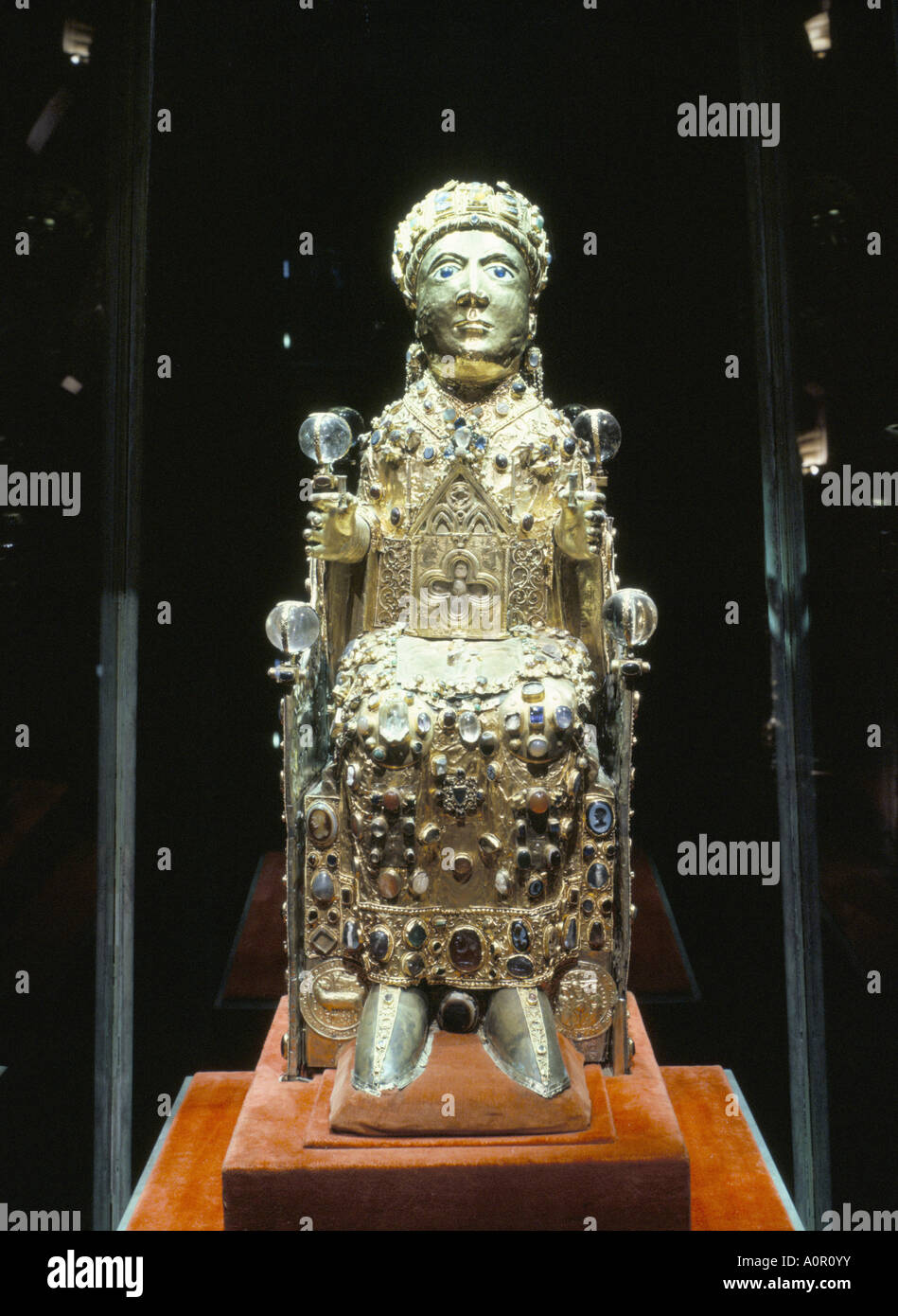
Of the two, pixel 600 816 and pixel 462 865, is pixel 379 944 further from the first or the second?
pixel 600 816

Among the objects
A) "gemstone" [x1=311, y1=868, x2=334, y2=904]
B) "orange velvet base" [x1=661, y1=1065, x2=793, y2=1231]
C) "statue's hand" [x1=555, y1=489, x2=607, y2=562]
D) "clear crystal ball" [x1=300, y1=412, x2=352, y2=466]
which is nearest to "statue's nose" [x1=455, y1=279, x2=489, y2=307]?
"clear crystal ball" [x1=300, y1=412, x2=352, y2=466]

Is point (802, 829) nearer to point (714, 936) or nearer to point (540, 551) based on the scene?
point (714, 936)

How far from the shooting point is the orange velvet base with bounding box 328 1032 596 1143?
9.55 feet

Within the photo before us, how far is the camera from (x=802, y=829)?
11.7 ft

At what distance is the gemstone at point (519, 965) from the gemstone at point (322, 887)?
1.87 ft

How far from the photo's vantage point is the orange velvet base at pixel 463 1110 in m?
2.91

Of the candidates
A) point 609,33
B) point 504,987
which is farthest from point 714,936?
point 609,33

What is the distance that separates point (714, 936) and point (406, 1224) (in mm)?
1865

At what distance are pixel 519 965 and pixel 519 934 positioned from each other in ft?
0.28

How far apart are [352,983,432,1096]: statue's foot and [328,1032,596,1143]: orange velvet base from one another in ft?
0.11

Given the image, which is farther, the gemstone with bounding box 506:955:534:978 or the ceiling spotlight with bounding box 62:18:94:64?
the ceiling spotlight with bounding box 62:18:94:64

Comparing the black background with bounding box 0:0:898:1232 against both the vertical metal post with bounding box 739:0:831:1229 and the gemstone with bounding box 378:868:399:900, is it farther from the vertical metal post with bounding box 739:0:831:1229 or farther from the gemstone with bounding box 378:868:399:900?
the gemstone with bounding box 378:868:399:900

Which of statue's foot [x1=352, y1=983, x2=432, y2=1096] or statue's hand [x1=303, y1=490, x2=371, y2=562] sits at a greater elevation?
statue's hand [x1=303, y1=490, x2=371, y2=562]

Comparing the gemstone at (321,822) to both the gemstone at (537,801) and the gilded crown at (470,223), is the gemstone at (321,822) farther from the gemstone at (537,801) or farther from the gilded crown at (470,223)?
the gilded crown at (470,223)
